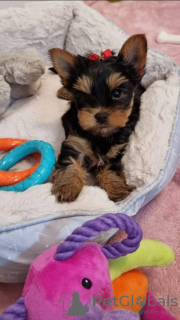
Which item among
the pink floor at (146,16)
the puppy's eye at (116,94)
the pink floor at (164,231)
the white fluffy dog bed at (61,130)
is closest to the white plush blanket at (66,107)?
the white fluffy dog bed at (61,130)

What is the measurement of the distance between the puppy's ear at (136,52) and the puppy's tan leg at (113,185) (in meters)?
0.68

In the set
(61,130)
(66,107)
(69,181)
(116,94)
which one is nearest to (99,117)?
(116,94)

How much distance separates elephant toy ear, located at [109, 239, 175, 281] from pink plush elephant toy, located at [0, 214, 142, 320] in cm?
12

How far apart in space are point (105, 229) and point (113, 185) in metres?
0.68

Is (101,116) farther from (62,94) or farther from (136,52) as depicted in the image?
(62,94)

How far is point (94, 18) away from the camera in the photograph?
10.2 ft

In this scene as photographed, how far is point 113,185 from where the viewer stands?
2023 millimetres

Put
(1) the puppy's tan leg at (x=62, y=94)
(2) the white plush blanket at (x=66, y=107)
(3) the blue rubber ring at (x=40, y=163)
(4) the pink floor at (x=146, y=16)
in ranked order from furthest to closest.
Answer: (4) the pink floor at (x=146, y=16)
(1) the puppy's tan leg at (x=62, y=94)
(3) the blue rubber ring at (x=40, y=163)
(2) the white plush blanket at (x=66, y=107)

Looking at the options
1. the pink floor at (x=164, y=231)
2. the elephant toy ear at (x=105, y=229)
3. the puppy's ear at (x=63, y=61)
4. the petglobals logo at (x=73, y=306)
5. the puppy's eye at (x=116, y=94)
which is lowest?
the pink floor at (x=164, y=231)

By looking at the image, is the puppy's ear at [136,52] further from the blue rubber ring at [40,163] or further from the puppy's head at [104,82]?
the blue rubber ring at [40,163]

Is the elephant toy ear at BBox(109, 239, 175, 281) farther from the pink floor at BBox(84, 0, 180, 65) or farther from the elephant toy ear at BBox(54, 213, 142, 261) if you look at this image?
the pink floor at BBox(84, 0, 180, 65)

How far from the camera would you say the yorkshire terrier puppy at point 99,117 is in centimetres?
190

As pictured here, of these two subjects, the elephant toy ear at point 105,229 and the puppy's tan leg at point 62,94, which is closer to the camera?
the elephant toy ear at point 105,229

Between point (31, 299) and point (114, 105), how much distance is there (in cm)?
115
